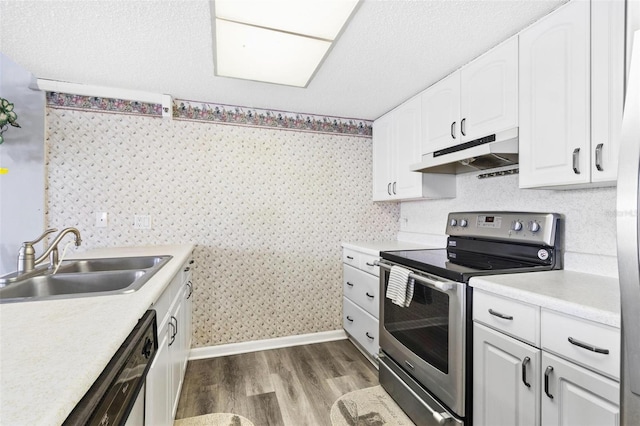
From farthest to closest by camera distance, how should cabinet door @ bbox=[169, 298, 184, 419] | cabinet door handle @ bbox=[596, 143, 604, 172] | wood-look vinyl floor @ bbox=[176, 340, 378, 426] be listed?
wood-look vinyl floor @ bbox=[176, 340, 378, 426]
cabinet door @ bbox=[169, 298, 184, 419]
cabinet door handle @ bbox=[596, 143, 604, 172]

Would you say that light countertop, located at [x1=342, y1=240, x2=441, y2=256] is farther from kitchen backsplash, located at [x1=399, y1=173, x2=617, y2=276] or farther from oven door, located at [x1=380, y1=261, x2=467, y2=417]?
kitchen backsplash, located at [x1=399, y1=173, x2=617, y2=276]

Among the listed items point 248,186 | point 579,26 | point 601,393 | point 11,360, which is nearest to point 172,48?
point 248,186

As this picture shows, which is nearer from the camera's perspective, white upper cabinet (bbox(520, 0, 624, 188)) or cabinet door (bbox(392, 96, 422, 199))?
white upper cabinet (bbox(520, 0, 624, 188))

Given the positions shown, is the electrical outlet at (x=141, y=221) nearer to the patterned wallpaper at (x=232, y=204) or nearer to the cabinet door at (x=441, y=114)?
the patterned wallpaper at (x=232, y=204)

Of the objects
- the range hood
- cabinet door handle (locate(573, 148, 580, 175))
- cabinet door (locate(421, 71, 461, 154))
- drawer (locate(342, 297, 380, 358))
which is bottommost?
drawer (locate(342, 297, 380, 358))

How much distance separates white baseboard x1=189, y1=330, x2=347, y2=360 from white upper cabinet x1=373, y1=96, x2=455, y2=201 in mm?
1403

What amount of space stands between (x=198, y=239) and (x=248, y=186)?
0.62 meters

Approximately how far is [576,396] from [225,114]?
2804 mm

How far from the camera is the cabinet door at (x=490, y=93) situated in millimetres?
1614

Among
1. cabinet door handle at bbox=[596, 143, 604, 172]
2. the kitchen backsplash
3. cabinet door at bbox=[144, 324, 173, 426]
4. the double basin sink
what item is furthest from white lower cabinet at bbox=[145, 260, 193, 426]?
the kitchen backsplash

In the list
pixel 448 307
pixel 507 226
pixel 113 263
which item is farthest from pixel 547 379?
pixel 113 263

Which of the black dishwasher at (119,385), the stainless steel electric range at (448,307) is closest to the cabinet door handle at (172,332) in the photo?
the black dishwasher at (119,385)

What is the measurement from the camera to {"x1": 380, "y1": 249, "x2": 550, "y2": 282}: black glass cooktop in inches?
59.3

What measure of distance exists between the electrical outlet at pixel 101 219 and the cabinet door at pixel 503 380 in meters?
2.65
